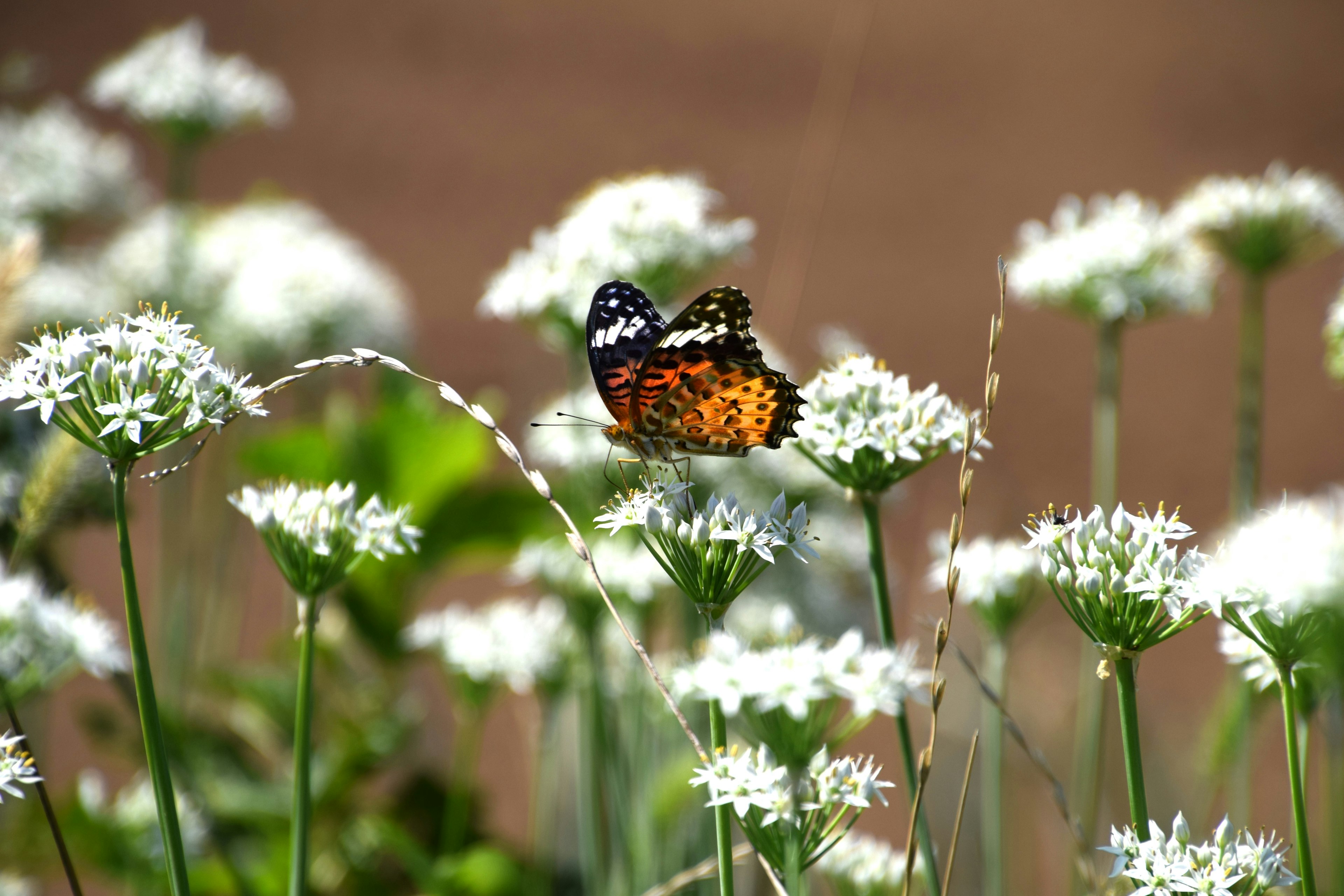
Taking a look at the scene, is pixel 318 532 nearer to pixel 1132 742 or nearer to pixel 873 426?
pixel 873 426

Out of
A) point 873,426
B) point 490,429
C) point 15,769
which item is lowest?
point 15,769

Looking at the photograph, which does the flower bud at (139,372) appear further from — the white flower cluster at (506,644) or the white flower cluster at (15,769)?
the white flower cluster at (506,644)

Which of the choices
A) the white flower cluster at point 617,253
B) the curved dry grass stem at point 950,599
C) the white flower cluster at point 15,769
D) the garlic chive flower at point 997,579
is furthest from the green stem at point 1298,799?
the white flower cluster at point 617,253

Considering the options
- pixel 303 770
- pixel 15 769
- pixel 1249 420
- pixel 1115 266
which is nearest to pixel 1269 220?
pixel 1115 266

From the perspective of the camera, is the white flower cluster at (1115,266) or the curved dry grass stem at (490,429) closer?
the curved dry grass stem at (490,429)

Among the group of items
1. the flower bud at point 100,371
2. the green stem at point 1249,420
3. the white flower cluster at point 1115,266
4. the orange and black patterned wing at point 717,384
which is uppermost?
the white flower cluster at point 1115,266

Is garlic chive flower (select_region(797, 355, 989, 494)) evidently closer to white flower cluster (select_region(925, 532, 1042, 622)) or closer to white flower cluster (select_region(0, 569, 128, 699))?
white flower cluster (select_region(925, 532, 1042, 622))

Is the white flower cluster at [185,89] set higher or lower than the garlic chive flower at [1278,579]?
higher
